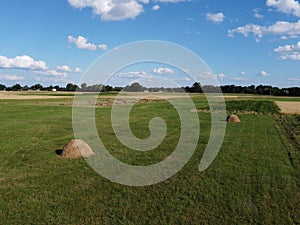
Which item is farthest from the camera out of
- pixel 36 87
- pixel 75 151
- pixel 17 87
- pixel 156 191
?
pixel 36 87

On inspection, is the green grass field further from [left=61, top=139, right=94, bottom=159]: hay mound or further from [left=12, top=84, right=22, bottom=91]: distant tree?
[left=12, top=84, right=22, bottom=91]: distant tree

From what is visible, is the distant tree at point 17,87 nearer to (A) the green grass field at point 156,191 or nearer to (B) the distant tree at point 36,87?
(B) the distant tree at point 36,87

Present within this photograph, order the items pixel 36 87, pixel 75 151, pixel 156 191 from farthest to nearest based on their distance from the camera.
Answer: pixel 36 87 < pixel 75 151 < pixel 156 191

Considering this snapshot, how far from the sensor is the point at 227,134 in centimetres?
2477

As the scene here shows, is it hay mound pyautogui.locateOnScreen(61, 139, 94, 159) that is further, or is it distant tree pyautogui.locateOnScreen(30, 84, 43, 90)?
distant tree pyautogui.locateOnScreen(30, 84, 43, 90)

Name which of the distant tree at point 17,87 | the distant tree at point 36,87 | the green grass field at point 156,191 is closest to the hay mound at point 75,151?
the green grass field at point 156,191

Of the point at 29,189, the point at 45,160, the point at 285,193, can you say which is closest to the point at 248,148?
the point at 285,193

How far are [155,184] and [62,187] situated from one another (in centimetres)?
351

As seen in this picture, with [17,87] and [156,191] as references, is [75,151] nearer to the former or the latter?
[156,191]

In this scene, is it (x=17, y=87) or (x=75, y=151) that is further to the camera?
(x=17, y=87)

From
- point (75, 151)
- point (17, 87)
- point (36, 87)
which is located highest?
point (36, 87)

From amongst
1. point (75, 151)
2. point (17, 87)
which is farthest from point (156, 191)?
point (17, 87)

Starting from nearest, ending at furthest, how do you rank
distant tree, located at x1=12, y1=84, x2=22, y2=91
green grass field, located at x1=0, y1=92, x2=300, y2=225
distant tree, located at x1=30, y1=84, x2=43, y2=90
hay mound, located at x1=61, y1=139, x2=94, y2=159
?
green grass field, located at x1=0, y1=92, x2=300, y2=225
hay mound, located at x1=61, y1=139, x2=94, y2=159
distant tree, located at x1=12, y1=84, x2=22, y2=91
distant tree, located at x1=30, y1=84, x2=43, y2=90

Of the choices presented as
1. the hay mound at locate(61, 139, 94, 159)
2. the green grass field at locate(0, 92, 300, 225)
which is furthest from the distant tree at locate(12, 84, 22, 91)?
the hay mound at locate(61, 139, 94, 159)
